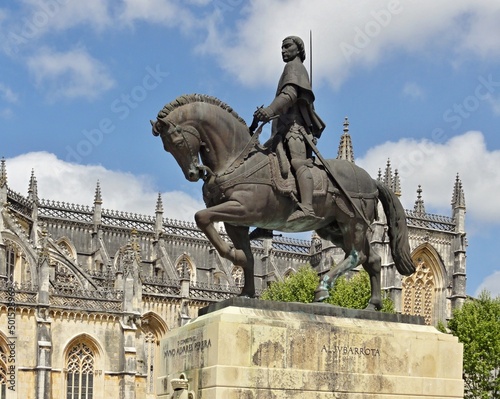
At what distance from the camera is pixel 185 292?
176ft

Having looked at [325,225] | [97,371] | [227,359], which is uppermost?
[325,225]

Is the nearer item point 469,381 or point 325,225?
point 325,225

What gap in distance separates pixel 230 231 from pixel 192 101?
179 centimetres

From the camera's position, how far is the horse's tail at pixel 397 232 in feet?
43.9

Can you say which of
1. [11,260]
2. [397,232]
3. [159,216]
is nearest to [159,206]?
[159,216]

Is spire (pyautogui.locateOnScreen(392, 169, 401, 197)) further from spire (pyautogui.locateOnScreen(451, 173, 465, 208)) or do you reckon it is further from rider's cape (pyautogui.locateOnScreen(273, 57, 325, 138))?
rider's cape (pyautogui.locateOnScreen(273, 57, 325, 138))

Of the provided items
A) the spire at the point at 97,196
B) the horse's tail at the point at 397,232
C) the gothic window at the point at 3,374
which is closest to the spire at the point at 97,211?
the spire at the point at 97,196

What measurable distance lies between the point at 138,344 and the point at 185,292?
5069 mm

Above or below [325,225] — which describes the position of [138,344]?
below

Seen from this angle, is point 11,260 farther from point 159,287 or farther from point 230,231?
point 230,231

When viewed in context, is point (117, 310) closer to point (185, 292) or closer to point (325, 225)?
point (185, 292)

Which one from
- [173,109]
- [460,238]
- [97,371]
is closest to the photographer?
[173,109]

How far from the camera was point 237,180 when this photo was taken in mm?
11680

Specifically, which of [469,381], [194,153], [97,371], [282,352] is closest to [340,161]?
[194,153]
